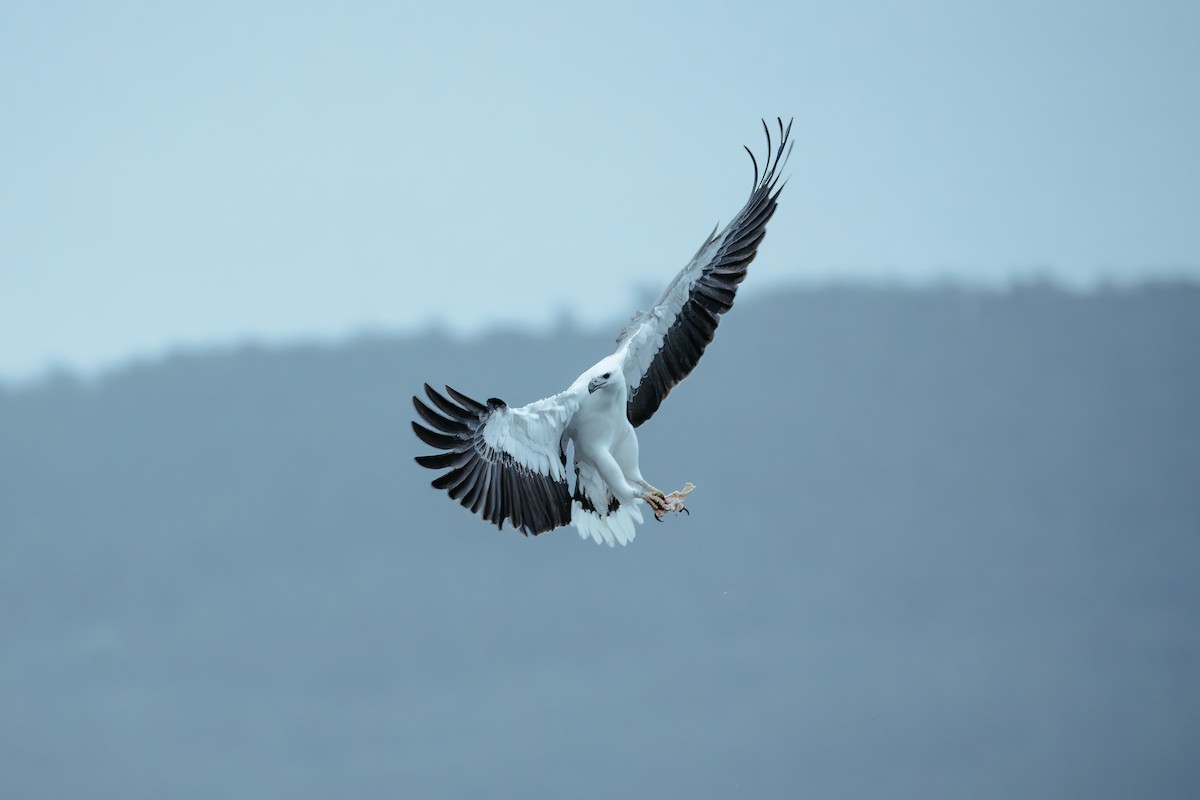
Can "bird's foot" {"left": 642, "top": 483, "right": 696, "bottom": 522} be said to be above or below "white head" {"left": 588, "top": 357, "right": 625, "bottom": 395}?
below

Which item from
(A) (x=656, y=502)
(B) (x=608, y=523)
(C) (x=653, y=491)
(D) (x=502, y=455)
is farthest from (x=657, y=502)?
(D) (x=502, y=455)

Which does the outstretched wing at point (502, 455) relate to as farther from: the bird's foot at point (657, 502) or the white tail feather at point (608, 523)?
the bird's foot at point (657, 502)

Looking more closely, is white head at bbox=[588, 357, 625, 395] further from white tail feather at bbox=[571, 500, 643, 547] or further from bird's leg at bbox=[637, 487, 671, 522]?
white tail feather at bbox=[571, 500, 643, 547]

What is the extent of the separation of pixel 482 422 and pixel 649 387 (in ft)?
3.82

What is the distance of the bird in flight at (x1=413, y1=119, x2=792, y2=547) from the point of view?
7000 mm

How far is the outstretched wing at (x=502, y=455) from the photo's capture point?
6.89 m

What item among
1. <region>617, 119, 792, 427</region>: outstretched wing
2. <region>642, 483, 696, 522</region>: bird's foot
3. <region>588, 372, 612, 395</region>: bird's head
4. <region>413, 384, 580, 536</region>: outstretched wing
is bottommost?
<region>642, 483, 696, 522</region>: bird's foot

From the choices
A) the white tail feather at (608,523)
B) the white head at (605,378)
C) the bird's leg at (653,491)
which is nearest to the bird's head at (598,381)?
the white head at (605,378)

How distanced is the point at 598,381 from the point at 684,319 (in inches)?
31.9

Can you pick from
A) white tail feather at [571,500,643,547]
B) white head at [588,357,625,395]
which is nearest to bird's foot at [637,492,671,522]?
white tail feather at [571,500,643,547]

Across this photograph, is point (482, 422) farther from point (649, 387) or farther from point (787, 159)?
point (787, 159)

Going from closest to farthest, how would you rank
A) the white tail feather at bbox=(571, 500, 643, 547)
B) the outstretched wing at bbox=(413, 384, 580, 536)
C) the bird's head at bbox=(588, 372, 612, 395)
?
1. the outstretched wing at bbox=(413, 384, 580, 536)
2. the bird's head at bbox=(588, 372, 612, 395)
3. the white tail feather at bbox=(571, 500, 643, 547)

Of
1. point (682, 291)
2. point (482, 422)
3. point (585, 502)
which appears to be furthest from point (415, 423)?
point (682, 291)

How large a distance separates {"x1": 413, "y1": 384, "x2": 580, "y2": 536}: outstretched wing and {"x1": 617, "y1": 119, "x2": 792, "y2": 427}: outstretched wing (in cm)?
55
